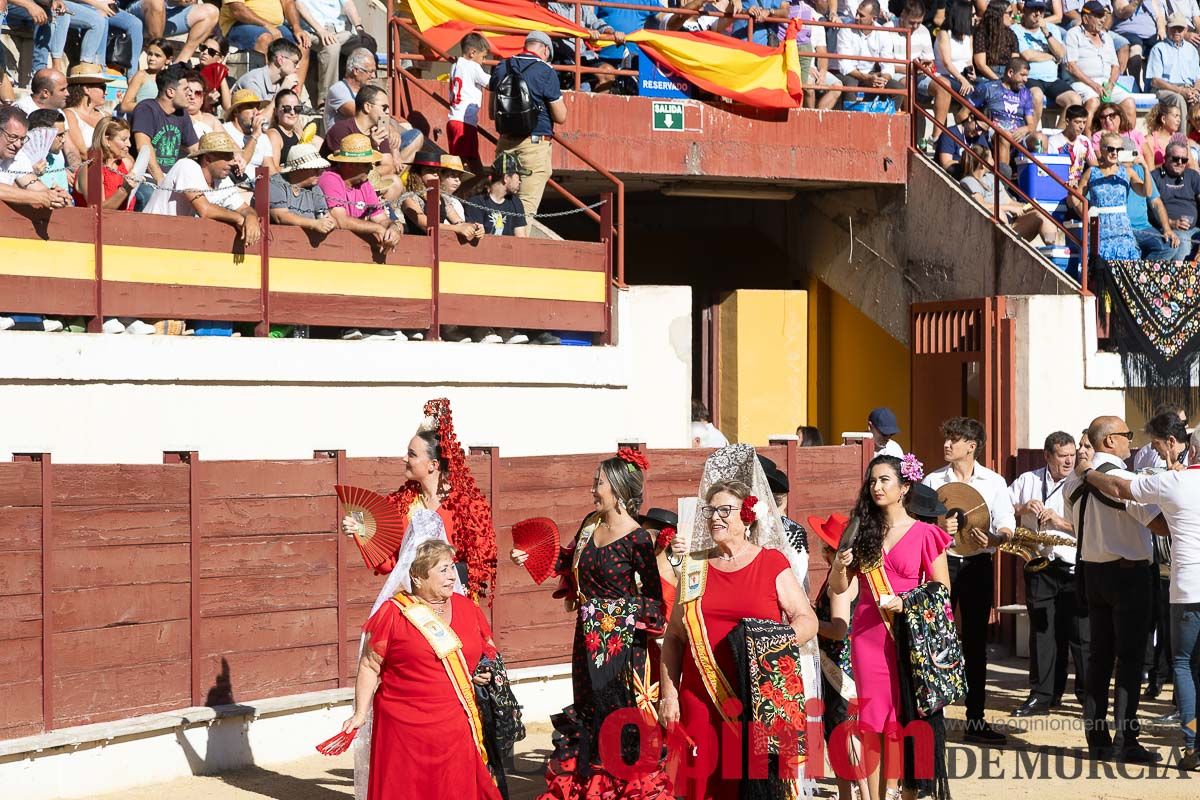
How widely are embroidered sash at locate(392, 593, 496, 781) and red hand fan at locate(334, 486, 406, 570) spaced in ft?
2.60

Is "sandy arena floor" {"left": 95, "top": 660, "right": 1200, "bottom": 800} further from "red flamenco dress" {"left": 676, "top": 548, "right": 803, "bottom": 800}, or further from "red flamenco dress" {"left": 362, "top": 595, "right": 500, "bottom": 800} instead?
"red flamenco dress" {"left": 676, "top": 548, "right": 803, "bottom": 800}

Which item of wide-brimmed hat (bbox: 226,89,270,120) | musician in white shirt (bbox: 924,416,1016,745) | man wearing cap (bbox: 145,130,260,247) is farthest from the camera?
wide-brimmed hat (bbox: 226,89,270,120)

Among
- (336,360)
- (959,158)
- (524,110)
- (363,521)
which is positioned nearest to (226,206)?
(336,360)

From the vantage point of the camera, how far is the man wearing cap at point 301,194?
1156 cm

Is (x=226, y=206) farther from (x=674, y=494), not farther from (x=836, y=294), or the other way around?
(x=836, y=294)

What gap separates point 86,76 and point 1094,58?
11.5 meters

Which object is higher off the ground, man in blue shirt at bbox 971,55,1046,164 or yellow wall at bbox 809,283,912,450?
man in blue shirt at bbox 971,55,1046,164

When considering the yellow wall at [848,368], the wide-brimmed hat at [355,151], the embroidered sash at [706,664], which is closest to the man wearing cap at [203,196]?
the wide-brimmed hat at [355,151]

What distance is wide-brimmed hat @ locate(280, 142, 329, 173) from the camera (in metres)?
11.8

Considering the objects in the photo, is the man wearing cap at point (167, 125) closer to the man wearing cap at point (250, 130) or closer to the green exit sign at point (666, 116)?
the man wearing cap at point (250, 130)

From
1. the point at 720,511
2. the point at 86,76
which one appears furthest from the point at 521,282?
the point at 720,511

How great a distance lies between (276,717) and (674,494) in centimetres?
337

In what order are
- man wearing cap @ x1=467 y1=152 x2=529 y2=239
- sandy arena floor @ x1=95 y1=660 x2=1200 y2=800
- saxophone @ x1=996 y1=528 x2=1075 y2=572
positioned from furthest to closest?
man wearing cap @ x1=467 y1=152 x2=529 y2=239
saxophone @ x1=996 y1=528 x2=1075 y2=572
sandy arena floor @ x1=95 y1=660 x2=1200 y2=800

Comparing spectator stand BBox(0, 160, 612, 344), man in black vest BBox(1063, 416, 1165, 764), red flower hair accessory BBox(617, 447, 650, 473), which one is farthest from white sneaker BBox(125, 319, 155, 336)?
man in black vest BBox(1063, 416, 1165, 764)
